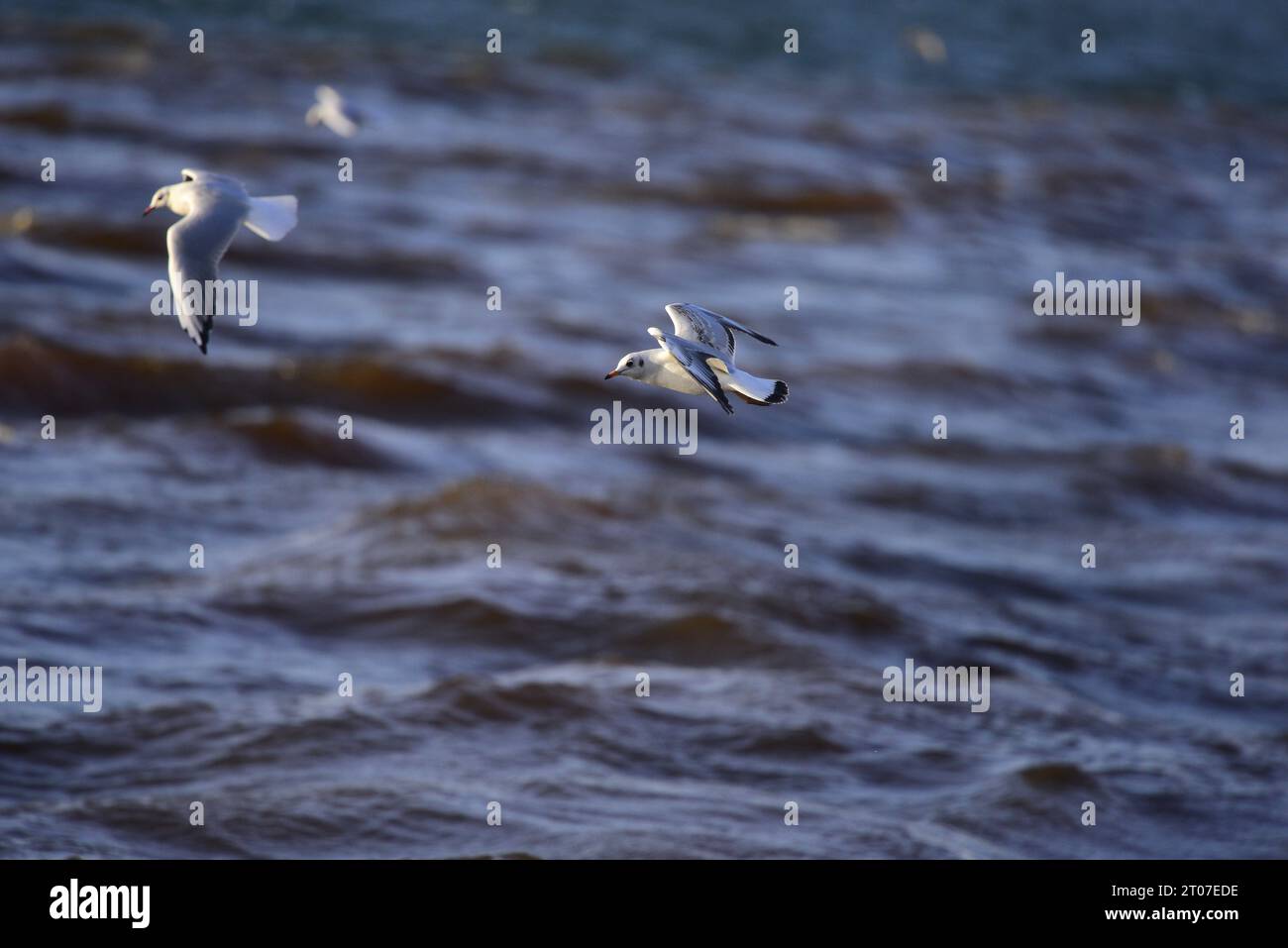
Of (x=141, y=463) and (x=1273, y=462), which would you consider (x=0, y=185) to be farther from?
(x=1273, y=462)

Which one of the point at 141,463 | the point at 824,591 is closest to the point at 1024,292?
the point at 824,591

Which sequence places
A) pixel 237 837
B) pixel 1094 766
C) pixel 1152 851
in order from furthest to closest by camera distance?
pixel 1094 766, pixel 1152 851, pixel 237 837

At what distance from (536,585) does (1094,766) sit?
9.57 ft

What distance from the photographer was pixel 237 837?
22.2 ft

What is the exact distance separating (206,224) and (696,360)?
1893 mm

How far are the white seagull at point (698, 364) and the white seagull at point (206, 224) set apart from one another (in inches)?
49.4

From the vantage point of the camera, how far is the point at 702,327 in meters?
5.68

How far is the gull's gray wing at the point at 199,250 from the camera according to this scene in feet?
18.0

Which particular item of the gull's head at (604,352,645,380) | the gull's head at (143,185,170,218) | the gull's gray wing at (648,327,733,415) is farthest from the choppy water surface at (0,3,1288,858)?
the gull's gray wing at (648,327,733,415)

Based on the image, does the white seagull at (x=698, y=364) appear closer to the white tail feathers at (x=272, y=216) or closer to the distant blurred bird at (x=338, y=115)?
the white tail feathers at (x=272, y=216)

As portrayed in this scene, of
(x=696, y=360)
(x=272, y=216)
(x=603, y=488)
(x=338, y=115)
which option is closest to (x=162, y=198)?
(x=272, y=216)

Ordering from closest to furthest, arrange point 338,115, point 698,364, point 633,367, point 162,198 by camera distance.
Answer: point 698,364, point 633,367, point 162,198, point 338,115

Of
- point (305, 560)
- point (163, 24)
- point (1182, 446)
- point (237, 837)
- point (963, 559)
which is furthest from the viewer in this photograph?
point (163, 24)

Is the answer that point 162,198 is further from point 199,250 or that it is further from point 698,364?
point 698,364
